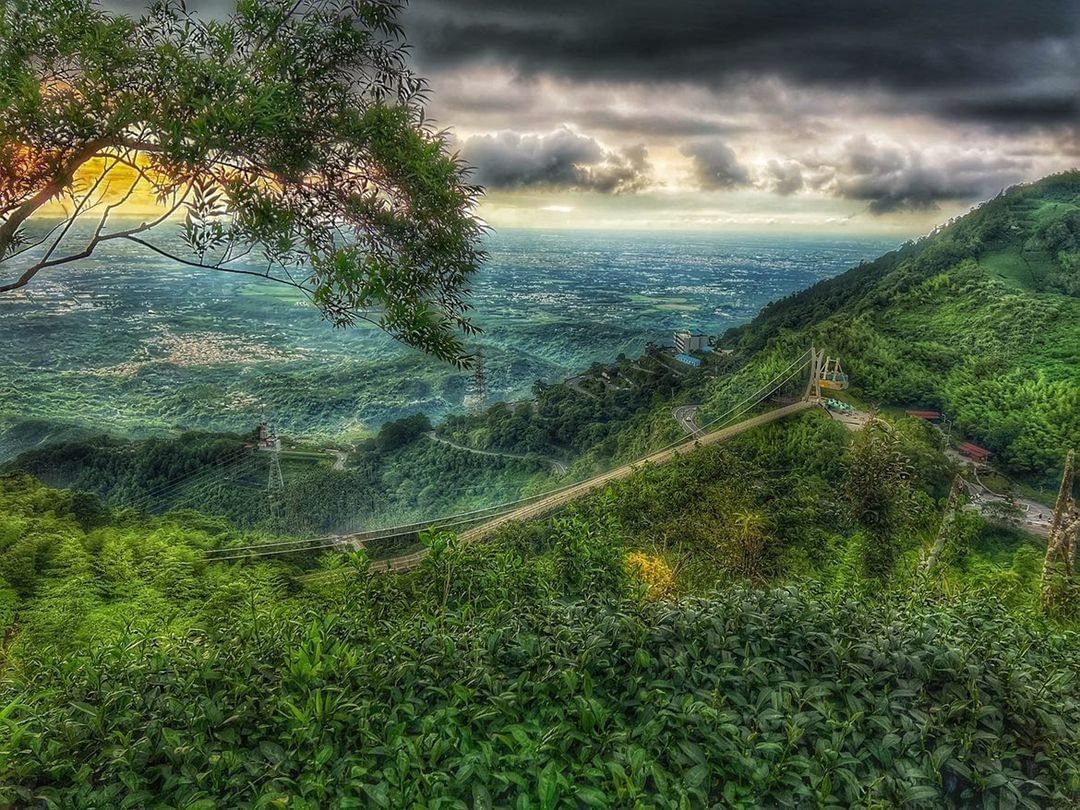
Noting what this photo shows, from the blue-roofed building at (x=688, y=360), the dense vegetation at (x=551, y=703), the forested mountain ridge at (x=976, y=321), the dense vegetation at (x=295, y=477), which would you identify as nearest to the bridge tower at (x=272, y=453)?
the dense vegetation at (x=295, y=477)

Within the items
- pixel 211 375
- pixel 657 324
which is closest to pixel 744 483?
pixel 657 324

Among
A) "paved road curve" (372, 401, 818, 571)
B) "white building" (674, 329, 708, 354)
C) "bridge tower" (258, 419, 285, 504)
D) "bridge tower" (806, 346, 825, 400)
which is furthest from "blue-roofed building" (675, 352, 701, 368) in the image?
"bridge tower" (258, 419, 285, 504)

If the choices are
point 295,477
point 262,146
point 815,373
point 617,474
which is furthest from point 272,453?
point 815,373

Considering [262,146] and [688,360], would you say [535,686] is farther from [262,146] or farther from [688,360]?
[688,360]

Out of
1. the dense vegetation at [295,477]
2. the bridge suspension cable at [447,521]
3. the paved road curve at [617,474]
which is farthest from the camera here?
the dense vegetation at [295,477]

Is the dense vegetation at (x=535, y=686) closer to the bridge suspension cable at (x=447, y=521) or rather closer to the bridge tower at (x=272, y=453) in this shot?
the bridge suspension cable at (x=447, y=521)

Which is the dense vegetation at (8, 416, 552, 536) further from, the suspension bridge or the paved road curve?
the paved road curve

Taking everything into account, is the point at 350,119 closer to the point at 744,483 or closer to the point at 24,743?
the point at 24,743
